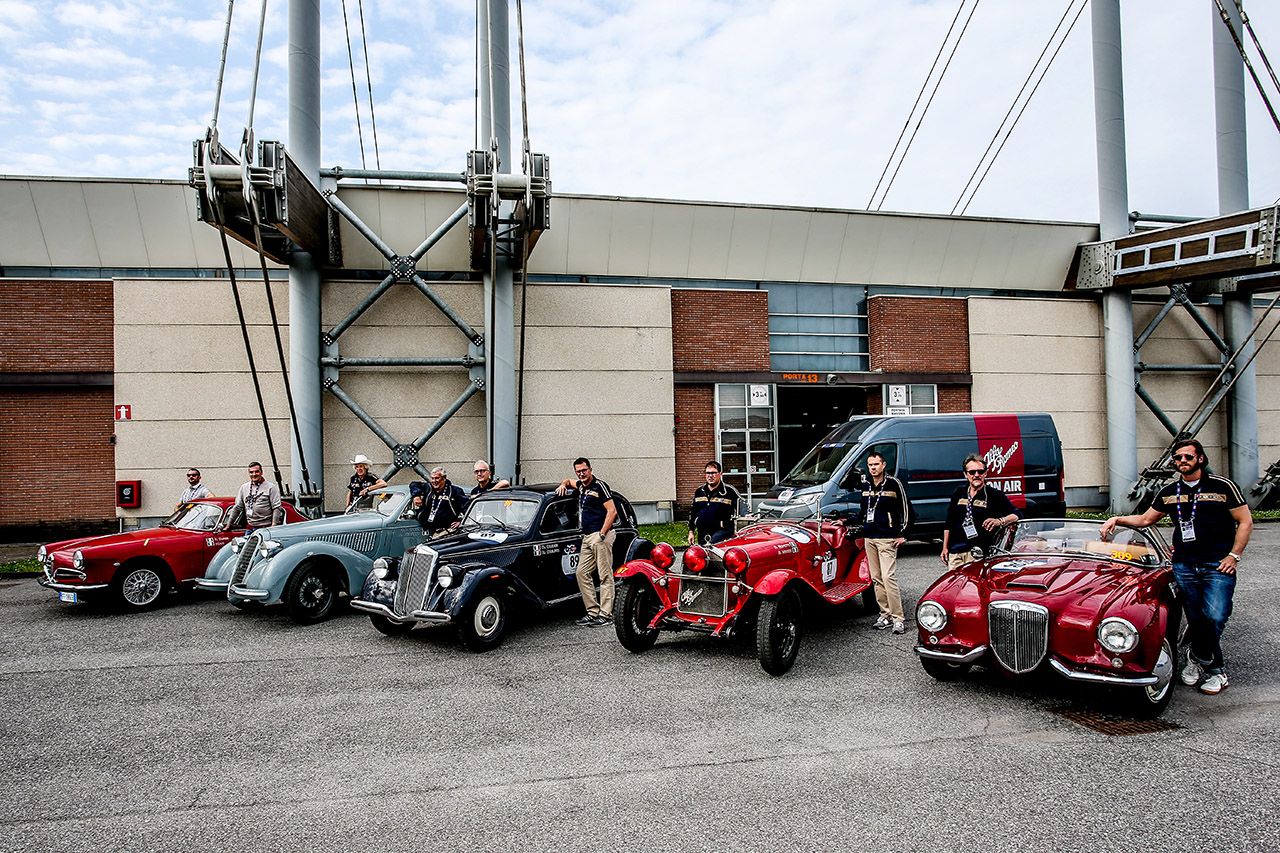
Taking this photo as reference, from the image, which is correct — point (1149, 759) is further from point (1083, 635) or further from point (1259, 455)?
point (1259, 455)

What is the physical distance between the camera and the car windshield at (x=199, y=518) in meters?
10.6

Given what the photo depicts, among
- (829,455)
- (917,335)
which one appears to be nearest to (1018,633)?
(829,455)

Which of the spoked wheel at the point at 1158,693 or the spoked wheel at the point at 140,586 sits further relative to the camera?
the spoked wheel at the point at 140,586

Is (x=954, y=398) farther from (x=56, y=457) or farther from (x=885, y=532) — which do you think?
(x=56, y=457)

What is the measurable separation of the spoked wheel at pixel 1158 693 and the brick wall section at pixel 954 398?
14.6 metres

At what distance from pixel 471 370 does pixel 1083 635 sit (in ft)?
44.1

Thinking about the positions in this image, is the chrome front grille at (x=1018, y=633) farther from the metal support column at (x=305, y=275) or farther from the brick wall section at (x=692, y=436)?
the metal support column at (x=305, y=275)

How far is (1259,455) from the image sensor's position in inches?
826

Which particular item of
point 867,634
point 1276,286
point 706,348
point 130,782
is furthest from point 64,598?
point 1276,286

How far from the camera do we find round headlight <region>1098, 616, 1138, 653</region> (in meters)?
5.20

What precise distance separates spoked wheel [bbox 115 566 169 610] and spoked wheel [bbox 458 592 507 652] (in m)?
4.89

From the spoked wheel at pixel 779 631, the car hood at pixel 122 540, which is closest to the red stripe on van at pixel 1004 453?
→ the spoked wheel at pixel 779 631

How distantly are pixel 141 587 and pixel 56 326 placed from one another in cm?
938

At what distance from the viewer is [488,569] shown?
7738 millimetres
